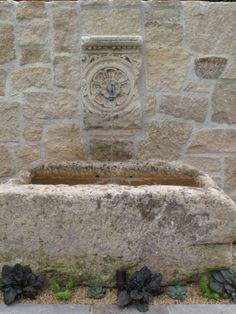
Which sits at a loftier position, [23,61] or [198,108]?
[23,61]

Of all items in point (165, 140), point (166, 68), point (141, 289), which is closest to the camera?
point (141, 289)

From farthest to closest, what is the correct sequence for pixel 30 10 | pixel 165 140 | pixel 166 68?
pixel 165 140
pixel 166 68
pixel 30 10

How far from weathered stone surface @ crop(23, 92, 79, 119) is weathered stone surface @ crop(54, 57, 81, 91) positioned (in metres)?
0.08

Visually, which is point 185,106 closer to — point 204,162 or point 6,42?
point 204,162

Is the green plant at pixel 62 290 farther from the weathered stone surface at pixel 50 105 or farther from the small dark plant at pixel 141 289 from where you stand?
the weathered stone surface at pixel 50 105

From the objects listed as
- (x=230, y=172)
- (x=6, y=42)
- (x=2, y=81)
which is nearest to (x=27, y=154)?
(x=2, y=81)

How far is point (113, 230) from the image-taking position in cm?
218

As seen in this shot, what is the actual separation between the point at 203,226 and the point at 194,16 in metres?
1.57

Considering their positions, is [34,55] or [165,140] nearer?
[34,55]

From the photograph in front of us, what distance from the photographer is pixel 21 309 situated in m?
2.08

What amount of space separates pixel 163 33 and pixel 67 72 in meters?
0.75

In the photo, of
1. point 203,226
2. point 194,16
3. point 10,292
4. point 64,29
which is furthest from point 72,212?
point 194,16

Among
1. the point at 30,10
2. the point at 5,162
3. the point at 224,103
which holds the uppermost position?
the point at 30,10

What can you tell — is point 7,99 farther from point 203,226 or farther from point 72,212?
point 203,226
